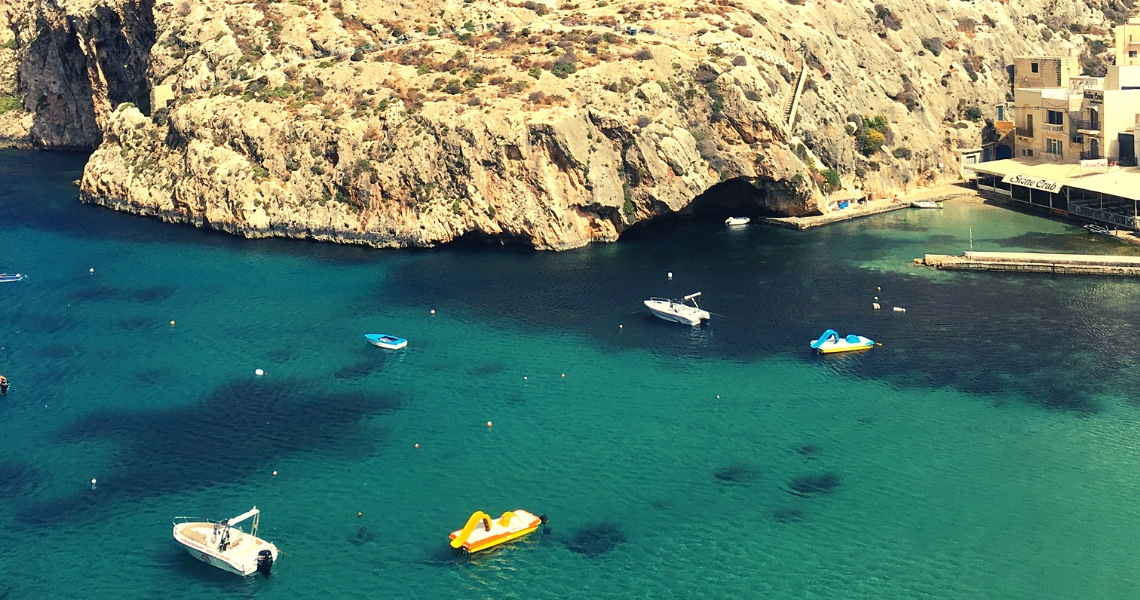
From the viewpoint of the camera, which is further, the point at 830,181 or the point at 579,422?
the point at 830,181

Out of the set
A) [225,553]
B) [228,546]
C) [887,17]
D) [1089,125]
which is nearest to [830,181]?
[1089,125]

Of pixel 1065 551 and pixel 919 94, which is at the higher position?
pixel 919 94

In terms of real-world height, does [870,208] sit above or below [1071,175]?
below

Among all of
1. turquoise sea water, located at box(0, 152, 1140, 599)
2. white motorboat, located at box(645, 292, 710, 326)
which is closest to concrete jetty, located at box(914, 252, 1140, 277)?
turquoise sea water, located at box(0, 152, 1140, 599)

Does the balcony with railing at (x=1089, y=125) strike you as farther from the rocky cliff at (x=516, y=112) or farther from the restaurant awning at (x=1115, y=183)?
the rocky cliff at (x=516, y=112)

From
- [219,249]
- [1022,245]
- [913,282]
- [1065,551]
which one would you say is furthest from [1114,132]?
[219,249]

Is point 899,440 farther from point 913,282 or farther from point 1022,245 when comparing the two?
point 1022,245

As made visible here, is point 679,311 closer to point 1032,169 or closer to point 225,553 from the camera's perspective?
point 225,553
